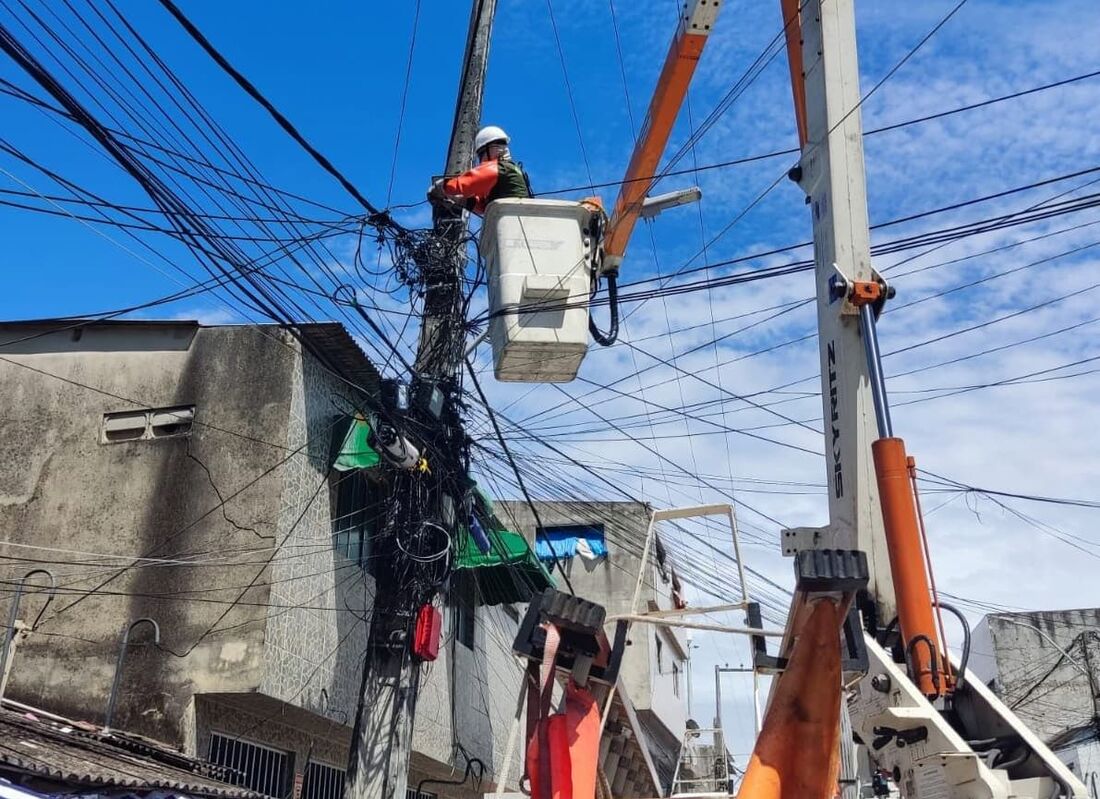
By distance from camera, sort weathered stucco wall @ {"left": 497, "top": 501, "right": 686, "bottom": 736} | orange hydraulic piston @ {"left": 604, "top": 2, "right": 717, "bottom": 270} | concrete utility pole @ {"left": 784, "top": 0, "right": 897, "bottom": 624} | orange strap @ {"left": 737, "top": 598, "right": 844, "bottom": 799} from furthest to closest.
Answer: weathered stucco wall @ {"left": 497, "top": 501, "right": 686, "bottom": 736}, orange hydraulic piston @ {"left": 604, "top": 2, "right": 717, "bottom": 270}, concrete utility pole @ {"left": 784, "top": 0, "right": 897, "bottom": 624}, orange strap @ {"left": 737, "top": 598, "right": 844, "bottom": 799}

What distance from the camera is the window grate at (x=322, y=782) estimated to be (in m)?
11.9

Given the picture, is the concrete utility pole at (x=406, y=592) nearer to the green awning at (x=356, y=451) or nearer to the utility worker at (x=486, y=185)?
the utility worker at (x=486, y=185)

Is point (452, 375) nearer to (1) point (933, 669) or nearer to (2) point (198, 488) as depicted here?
(2) point (198, 488)

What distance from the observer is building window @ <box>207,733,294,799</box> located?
10359mm

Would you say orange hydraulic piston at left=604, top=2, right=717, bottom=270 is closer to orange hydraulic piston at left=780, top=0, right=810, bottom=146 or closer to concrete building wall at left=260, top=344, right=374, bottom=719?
orange hydraulic piston at left=780, top=0, right=810, bottom=146

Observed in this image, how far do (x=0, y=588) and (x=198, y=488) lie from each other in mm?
2134

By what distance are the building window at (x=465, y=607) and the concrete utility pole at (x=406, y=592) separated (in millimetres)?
5345

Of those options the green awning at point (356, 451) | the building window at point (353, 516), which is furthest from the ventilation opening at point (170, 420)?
the building window at point (353, 516)

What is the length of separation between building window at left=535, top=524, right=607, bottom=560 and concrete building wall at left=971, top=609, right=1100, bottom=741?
30.9 ft

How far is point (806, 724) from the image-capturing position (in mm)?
4812

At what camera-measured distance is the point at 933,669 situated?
503 centimetres

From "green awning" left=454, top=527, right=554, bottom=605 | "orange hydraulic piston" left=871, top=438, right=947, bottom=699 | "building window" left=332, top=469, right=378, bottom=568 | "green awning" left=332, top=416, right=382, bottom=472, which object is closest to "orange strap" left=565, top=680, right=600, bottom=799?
"orange hydraulic piston" left=871, top=438, right=947, bottom=699

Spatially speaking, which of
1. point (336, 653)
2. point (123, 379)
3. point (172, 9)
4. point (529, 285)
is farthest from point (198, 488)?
point (172, 9)

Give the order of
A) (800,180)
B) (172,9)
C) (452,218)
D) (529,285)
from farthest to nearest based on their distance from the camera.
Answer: (452,218), (529,285), (800,180), (172,9)
